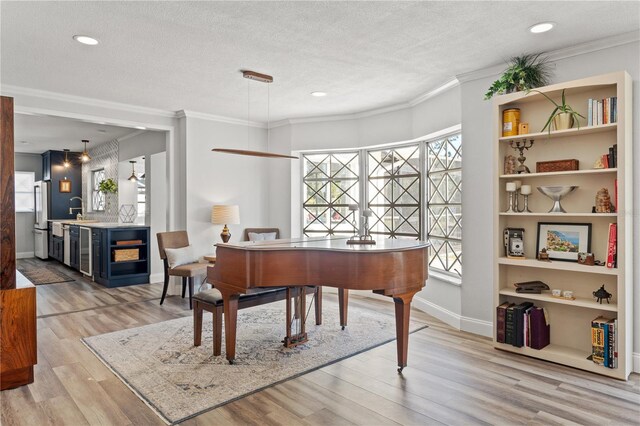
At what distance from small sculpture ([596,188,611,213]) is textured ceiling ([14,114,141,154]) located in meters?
6.05

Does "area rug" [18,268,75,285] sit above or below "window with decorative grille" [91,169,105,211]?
below

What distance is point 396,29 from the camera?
9.54 feet

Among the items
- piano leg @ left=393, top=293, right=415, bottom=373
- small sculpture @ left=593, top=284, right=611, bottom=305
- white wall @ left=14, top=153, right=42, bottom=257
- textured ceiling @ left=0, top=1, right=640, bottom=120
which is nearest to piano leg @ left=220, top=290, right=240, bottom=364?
piano leg @ left=393, top=293, right=415, bottom=373

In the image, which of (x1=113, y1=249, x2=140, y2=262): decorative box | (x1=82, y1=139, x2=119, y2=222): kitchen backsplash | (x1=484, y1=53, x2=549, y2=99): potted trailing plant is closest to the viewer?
(x1=484, y1=53, x2=549, y2=99): potted trailing plant

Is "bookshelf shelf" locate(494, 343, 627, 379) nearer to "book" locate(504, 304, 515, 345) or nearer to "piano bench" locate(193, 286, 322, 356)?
"book" locate(504, 304, 515, 345)

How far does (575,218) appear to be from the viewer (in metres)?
3.23

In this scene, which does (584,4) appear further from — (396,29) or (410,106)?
(410,106)

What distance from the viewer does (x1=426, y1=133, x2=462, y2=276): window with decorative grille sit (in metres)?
4.34

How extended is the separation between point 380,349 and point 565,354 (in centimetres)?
142

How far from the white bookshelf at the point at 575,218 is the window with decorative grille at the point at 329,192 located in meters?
2.46

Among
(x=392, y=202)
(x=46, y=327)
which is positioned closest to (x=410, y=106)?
(x=392, y=202)

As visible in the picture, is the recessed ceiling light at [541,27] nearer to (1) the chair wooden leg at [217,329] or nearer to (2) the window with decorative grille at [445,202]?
(2) the window with decorative grille at [445,202]

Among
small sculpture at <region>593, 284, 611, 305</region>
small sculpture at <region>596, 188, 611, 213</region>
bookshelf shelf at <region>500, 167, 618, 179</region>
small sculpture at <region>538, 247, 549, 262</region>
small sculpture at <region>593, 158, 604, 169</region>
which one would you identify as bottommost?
small sculpture at <region>593, 284, 611, 305</region>

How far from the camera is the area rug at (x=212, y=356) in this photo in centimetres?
259
